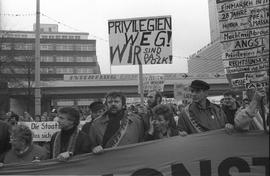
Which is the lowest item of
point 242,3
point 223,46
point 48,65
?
point 223,46

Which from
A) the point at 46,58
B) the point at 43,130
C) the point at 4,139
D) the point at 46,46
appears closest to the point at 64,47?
the point at 46,46

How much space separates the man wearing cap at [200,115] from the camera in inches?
206

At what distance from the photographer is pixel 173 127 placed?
18.2 feet

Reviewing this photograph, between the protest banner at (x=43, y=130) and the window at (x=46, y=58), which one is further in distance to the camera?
the window at (x=46, y=58)

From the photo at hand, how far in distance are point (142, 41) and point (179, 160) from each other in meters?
3.71

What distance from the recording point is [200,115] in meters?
5.30

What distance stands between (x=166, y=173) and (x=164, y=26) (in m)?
3.87

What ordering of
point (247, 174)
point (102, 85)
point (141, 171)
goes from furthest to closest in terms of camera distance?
point (102, 85) < point (141, 171) < point (247, 174)

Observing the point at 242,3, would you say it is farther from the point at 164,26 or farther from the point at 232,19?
the point at 164,26

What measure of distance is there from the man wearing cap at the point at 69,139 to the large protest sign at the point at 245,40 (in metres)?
1.75

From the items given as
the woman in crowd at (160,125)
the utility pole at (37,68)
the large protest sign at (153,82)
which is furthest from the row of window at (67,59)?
the woman in crowd at (160,125)

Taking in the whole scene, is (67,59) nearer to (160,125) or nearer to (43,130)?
(43,130)

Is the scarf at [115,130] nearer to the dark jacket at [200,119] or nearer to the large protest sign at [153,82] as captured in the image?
the dark jacket at [200,119]

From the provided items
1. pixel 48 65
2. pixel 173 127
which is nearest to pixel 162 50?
pixel 173 127
